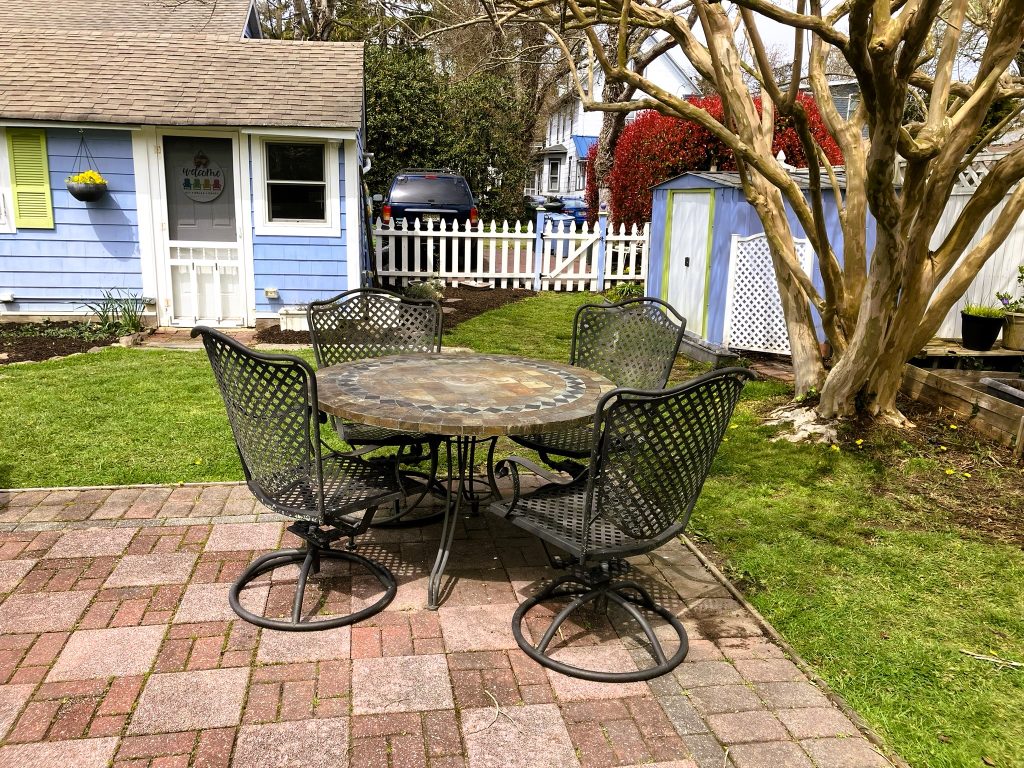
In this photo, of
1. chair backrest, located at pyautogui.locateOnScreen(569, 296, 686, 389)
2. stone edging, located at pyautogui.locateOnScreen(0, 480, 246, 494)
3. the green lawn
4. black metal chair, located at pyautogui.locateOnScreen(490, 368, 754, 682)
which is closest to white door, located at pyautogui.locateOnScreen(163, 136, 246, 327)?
the green lawn

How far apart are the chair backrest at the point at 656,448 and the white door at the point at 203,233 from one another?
7.63 metres

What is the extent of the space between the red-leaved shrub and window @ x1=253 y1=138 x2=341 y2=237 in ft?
15.7

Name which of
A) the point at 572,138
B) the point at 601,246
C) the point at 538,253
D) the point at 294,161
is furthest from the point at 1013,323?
the point at 572,138

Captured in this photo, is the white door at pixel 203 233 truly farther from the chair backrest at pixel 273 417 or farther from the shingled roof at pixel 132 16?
the chair backrest at pixel 273 417

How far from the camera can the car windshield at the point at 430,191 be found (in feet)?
45.4

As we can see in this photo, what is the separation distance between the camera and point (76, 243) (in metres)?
9.20

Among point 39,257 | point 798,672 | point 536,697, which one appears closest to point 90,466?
point 536,697

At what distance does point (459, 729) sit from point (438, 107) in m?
18.7

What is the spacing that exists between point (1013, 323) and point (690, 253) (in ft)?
10.6

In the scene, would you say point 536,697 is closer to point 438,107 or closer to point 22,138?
point 22,138

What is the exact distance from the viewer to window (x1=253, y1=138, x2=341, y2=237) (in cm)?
916

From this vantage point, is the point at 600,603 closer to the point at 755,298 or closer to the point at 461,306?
the point at 755,298

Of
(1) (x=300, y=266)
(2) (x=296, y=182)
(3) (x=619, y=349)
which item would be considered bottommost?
(3) (x=619, y=349)

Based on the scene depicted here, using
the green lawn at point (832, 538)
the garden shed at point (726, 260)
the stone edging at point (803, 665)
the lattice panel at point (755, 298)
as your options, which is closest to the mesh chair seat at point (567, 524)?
the stone edging at point (803, 665)
